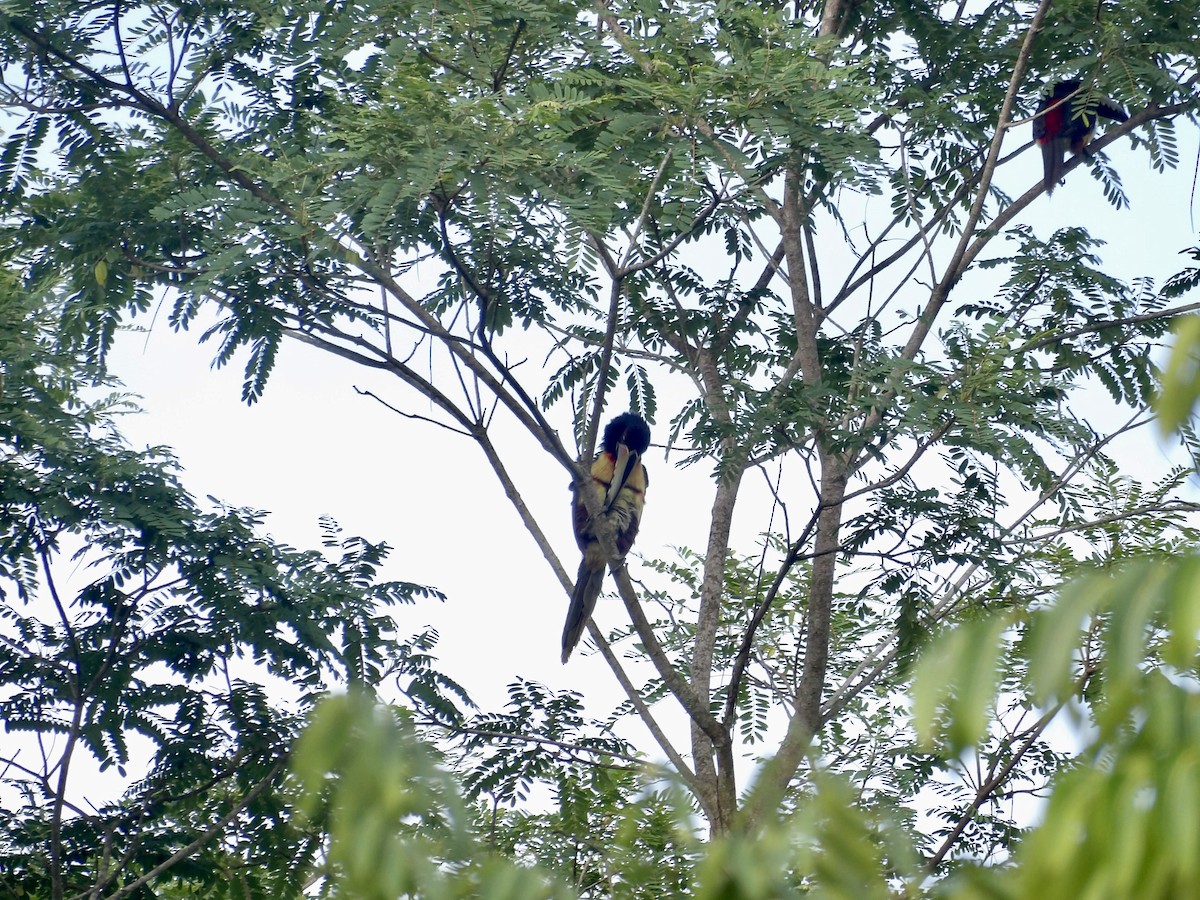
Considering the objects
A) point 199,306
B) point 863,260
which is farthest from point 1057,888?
point 863,260

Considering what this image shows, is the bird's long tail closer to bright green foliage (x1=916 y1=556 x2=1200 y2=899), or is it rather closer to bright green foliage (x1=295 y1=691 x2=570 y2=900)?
bright green foliage (x1=295 y1=691 x2=570 y2=900)

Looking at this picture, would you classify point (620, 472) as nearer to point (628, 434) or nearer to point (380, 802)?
point (628, 434)

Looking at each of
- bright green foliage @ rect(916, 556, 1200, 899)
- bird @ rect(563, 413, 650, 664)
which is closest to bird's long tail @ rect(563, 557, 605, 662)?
bird @ rect(563, 413, 650, 664)

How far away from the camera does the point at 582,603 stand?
6160 mm

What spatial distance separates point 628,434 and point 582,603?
4.48 ft

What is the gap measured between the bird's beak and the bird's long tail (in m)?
0.84

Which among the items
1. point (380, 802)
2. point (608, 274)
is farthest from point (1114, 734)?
point (608, 274)

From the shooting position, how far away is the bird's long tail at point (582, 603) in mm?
6086

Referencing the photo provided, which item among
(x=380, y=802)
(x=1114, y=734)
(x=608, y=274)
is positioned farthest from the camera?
(x=608, y=274)

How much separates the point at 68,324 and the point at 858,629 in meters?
4.64

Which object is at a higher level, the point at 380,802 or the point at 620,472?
the point at 620,472

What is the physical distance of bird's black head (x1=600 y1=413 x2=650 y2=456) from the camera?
7172 millimetres

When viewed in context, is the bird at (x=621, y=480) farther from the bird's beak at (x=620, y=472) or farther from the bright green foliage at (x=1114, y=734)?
the bright green foliage at (x=1114, y=734)

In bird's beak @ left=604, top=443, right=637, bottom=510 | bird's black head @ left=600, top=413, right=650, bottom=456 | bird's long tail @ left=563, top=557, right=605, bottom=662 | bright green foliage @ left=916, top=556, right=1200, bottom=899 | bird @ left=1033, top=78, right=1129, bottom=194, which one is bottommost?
bright green foliage @ left=916, top=556, right=1200, bottom=899
